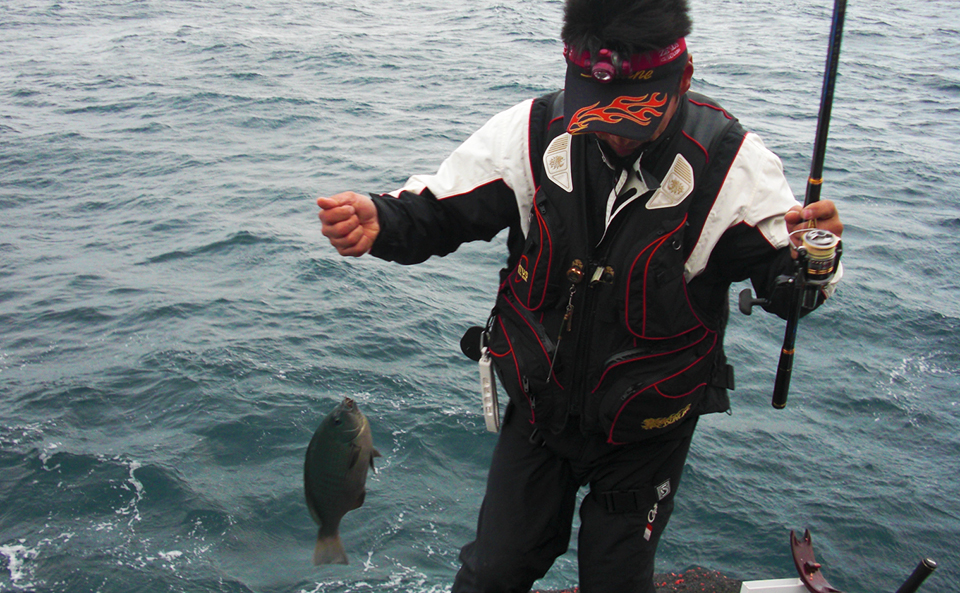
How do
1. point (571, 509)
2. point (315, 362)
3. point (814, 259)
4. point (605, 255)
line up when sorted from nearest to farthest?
point (814, 259)
point (605, 255)
point (571, 509)
point (315, 362)

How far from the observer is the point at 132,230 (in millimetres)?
9609

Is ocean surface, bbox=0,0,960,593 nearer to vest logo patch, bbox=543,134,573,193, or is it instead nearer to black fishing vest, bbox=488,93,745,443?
black fishing vest, bbox=488,93,745,443

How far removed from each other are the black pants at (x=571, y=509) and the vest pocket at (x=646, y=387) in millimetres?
162

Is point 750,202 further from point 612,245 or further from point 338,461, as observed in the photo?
point 338,461

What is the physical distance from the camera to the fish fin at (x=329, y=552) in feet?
9.40

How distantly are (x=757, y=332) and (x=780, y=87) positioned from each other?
1137 cm

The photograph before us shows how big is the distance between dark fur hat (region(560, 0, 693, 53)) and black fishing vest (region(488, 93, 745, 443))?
1.08 ft

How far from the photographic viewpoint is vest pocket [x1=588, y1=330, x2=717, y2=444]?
8.98 ft

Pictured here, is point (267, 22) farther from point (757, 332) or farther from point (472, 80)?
point (757, 332)

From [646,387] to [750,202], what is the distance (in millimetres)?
717

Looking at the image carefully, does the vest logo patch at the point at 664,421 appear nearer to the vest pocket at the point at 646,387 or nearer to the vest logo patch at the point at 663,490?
the vest pocket at the point at 646,387

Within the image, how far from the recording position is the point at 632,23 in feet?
8.18

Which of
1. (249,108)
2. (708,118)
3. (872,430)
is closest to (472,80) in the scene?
(249,108)

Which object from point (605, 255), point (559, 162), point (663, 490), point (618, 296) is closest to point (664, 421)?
point (663, 490)
